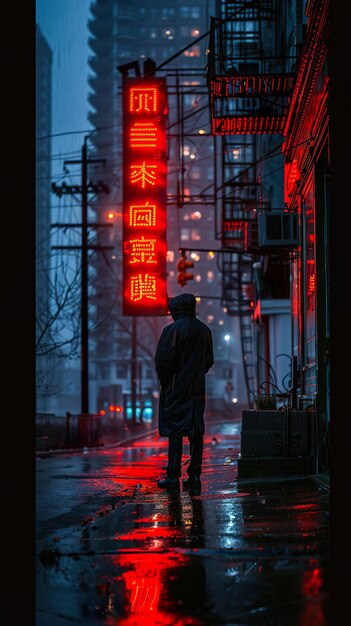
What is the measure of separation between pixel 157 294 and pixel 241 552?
23102mm

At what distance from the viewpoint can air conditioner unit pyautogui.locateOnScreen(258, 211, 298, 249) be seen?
1698cm

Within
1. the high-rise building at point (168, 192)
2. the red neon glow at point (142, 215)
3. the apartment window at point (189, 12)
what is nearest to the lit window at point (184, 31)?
the high-rise building at point (168, 192)

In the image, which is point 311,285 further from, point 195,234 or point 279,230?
point 195,234

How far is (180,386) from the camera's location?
10.4 meters

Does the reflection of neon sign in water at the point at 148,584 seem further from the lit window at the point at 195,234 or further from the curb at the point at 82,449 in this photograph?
the lit window at the point at 195,234

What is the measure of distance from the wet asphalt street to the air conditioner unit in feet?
25.7

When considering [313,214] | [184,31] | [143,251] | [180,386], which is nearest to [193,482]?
[180,386]

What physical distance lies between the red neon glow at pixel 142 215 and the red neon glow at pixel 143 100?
2.72 meters

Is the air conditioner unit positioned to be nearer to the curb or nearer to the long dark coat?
the long dark coat

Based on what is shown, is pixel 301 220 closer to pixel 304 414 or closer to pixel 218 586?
pixel 304 414

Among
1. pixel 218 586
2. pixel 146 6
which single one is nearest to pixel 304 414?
pixel 218 586

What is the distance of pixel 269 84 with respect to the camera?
1617 cm

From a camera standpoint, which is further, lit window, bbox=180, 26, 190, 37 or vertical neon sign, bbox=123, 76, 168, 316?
lit window, bbox=180, 26, 190, 37

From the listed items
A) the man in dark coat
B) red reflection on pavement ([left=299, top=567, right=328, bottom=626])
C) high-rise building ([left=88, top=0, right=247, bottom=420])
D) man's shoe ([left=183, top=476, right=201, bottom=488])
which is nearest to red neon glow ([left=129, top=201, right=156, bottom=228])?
the man in dark coat
